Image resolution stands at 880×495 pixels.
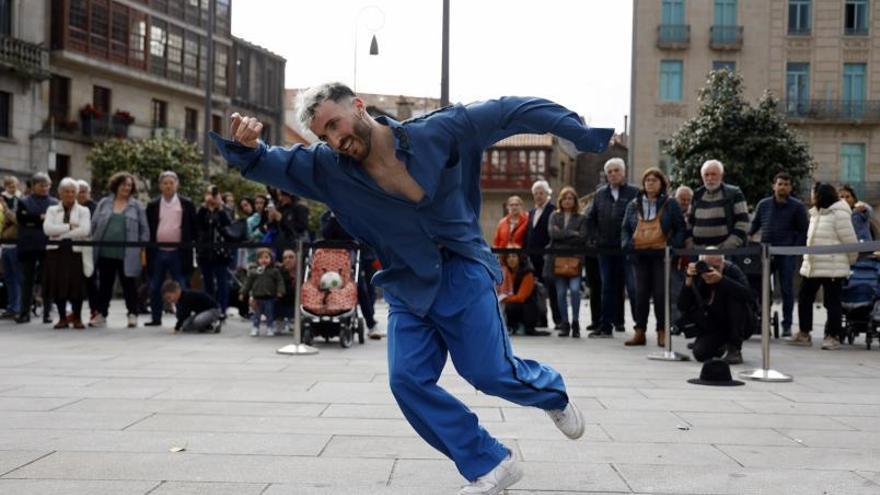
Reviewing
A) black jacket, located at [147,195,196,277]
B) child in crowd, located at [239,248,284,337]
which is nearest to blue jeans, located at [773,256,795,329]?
child in crowd, located at [239,248,284,337]

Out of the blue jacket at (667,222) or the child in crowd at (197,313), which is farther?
the child in crowd at (197,313)

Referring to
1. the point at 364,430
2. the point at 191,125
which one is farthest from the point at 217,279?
the point at 191,125

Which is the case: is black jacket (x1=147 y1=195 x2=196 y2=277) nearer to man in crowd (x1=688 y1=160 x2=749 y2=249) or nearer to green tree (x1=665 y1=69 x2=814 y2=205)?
man in crowd (x1=688 y1=160 x2=749 y2=249)

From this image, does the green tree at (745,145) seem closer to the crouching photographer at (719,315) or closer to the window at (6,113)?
the window at (6,113)

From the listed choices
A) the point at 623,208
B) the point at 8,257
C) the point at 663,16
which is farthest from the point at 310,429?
the point at 663,16

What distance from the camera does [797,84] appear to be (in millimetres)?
42938

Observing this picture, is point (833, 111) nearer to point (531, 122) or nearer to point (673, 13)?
point (673, 13)

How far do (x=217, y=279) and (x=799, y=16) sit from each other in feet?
118

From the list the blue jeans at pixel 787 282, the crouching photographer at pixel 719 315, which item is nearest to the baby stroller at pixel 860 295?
the blue jeans at pixel 787 282

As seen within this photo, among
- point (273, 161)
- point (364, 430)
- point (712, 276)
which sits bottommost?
point (364, 430)

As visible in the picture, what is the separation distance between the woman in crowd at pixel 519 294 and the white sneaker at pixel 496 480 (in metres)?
8.67

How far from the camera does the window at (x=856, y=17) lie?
42.5 meters

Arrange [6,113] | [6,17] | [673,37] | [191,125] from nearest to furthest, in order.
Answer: [6,113] < [6,17] < [673,37] < [191,125]

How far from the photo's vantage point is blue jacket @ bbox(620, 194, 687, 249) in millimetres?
11281
